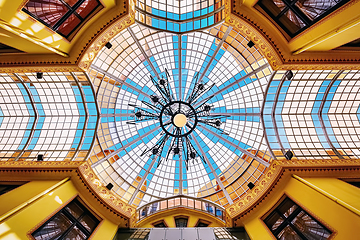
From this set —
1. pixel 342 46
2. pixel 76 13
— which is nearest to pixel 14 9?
pixel 76 13

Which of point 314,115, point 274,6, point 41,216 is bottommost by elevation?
point 41,216

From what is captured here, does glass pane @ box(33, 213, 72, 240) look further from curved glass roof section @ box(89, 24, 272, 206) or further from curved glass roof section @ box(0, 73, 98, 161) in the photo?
curved glass roof section @ box(89, 24, 272, 206)

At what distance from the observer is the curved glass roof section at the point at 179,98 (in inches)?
674

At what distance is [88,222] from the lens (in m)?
13.4

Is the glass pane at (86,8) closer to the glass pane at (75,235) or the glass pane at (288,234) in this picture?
the glass pane at (75,235)

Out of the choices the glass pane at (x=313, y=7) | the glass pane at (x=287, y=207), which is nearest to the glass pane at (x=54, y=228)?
the glass pane at (x=287, y=207)

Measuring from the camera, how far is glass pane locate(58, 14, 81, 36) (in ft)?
36.3

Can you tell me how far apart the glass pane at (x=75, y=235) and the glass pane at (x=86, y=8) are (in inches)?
485

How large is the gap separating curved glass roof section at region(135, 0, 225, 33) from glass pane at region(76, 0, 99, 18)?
2720 millimetres

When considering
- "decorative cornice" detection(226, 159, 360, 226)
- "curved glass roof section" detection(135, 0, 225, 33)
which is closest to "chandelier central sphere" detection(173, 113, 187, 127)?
"curved glass roof section" detection(135, 0, 225, 33)

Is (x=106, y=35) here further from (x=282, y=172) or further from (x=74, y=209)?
(x=282, y=172)

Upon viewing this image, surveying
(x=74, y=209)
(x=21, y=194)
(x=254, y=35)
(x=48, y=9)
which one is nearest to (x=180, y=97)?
(x=254, y=35)

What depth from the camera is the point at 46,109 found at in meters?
18.2

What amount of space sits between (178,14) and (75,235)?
1627cm
